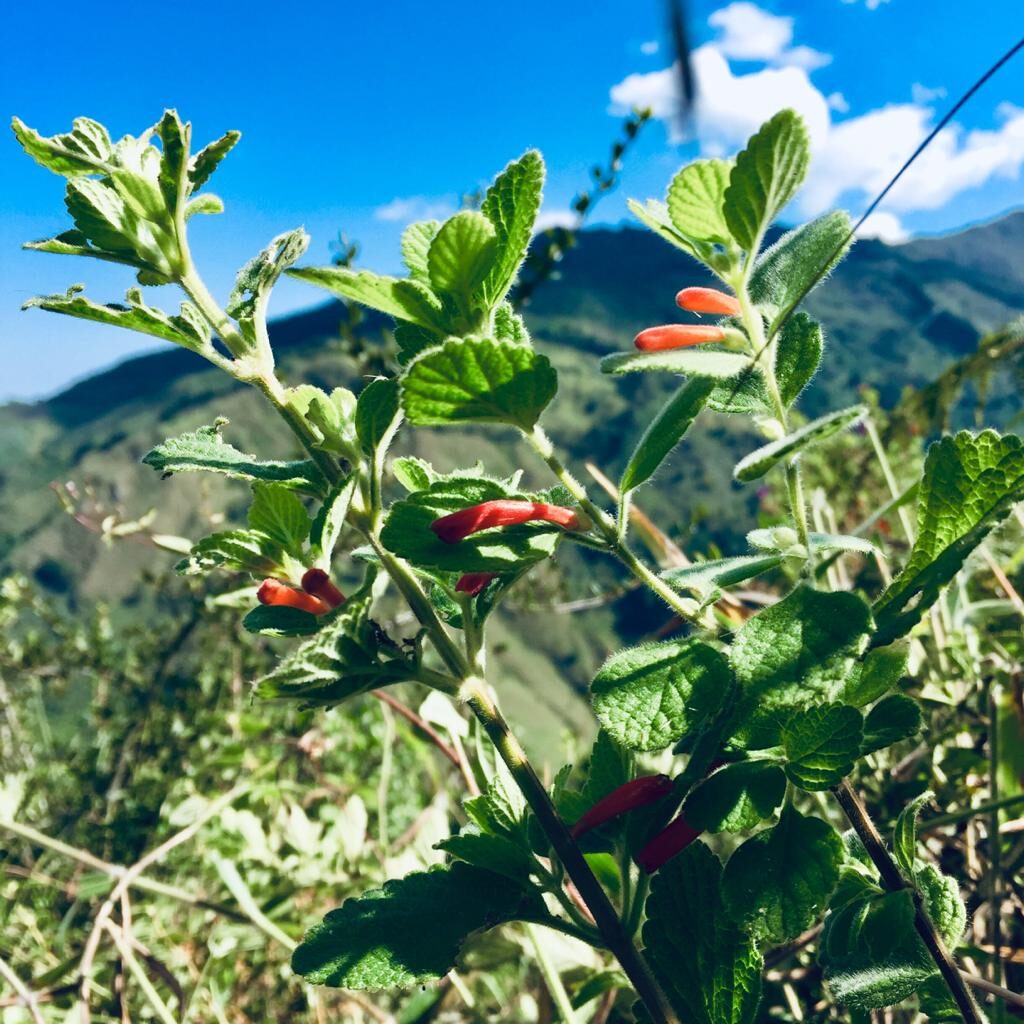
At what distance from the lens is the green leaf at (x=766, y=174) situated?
289mm

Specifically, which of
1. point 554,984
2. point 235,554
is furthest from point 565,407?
point 235,554

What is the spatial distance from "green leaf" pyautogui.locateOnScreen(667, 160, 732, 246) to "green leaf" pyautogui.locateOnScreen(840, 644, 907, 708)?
17cm

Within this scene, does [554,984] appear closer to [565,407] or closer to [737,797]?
[737,797]

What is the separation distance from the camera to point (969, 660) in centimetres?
68

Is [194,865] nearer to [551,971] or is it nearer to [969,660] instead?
[551,971]

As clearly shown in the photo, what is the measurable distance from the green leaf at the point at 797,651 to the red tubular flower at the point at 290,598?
0.58 ft

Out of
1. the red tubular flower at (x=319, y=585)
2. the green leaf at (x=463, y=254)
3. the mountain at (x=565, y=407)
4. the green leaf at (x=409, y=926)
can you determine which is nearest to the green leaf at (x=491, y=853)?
the green leaf at (x=409, y=926)

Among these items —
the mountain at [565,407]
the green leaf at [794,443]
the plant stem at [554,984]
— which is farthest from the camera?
Answer: the mountain at [565,407]

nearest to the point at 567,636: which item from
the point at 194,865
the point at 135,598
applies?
the point at 135,598

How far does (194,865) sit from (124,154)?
1039 millimetres

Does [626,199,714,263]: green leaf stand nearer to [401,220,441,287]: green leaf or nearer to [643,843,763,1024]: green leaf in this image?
[401,220,441,287]: green leaf

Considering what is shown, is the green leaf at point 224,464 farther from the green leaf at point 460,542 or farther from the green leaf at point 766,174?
the green leaf at point 766,174

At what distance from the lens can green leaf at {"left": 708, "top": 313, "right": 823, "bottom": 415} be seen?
0.34m

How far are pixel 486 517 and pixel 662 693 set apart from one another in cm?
9
